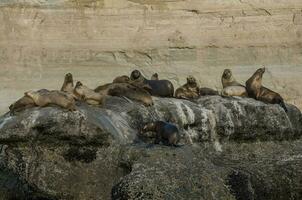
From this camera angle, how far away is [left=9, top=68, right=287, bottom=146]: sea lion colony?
13.0 m

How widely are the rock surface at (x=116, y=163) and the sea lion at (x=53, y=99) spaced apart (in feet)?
0.51

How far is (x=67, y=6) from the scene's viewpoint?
79.9 feet

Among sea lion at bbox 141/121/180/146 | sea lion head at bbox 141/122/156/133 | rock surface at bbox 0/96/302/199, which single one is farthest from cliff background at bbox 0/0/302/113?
sea lion at bbox 141/121/180/146

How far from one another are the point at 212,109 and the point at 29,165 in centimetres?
455

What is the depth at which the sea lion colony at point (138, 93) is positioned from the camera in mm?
12953

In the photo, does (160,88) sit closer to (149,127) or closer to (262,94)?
(262,94)

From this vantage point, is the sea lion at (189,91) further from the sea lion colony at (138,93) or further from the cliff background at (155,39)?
the cliff background at (155,39)

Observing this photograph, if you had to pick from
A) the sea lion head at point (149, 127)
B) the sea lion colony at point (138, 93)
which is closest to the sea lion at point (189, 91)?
the sea lion colony at point (138, 93)

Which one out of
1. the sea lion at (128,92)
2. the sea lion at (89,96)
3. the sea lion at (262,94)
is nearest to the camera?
the sea lion at (89,96)

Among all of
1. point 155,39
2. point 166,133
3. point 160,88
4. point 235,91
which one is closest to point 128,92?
point 160,88

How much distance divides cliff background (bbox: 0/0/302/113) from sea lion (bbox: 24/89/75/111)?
Answer: 1016cm

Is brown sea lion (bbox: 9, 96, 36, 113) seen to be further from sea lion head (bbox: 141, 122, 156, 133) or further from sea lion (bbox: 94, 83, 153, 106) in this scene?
sea lion (bbox: 94, 83, 153, 106)

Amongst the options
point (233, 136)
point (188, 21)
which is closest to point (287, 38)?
point (188, 21)

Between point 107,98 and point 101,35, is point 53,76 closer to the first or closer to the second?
point 101,35
